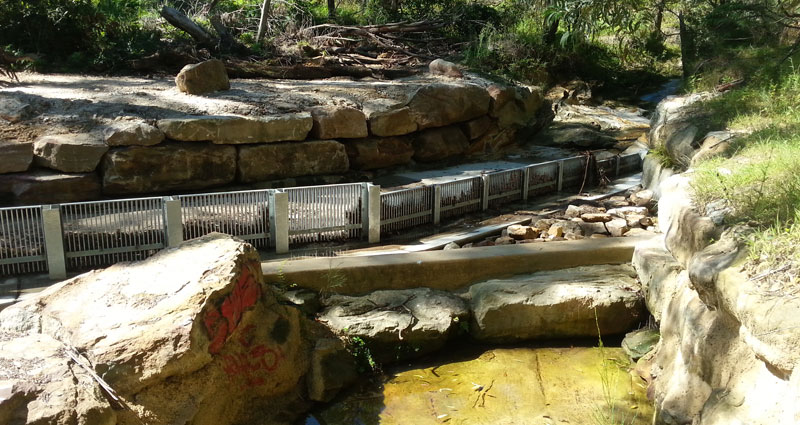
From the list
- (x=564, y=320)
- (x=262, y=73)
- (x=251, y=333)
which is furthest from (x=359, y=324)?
(x=262, y=73)

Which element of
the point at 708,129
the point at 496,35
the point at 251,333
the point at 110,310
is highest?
the point at 496,35

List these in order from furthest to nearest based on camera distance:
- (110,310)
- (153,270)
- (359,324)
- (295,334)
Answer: (359,324) < (295,334) < (153,270) < (110,310)

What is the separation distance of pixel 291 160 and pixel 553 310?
5451 mm

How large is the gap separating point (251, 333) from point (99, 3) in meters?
11.9

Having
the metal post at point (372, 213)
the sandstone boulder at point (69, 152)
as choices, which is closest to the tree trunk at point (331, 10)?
the sandstone boulder at point (69, 152)

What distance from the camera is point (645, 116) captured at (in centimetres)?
1794

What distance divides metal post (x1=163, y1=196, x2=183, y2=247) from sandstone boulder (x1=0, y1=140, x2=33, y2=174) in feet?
9.91

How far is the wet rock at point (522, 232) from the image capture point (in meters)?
8.82

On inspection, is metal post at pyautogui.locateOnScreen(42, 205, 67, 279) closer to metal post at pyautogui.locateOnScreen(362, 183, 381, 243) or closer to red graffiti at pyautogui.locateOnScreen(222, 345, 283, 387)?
red graffiti at pyautogui.locateOnScreen(222, 345, 283, 387)

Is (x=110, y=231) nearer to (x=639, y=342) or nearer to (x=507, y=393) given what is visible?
(x=507, y=393)

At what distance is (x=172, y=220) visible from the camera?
736 cm

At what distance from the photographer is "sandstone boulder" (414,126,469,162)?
12.7m

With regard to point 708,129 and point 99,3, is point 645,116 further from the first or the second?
point 99,3

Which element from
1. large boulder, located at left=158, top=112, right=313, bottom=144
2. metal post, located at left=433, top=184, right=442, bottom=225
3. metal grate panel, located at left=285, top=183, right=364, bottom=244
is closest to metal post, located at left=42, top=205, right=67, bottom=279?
metal grate panel, located at left=285, top=183, right=364, bottom=244
